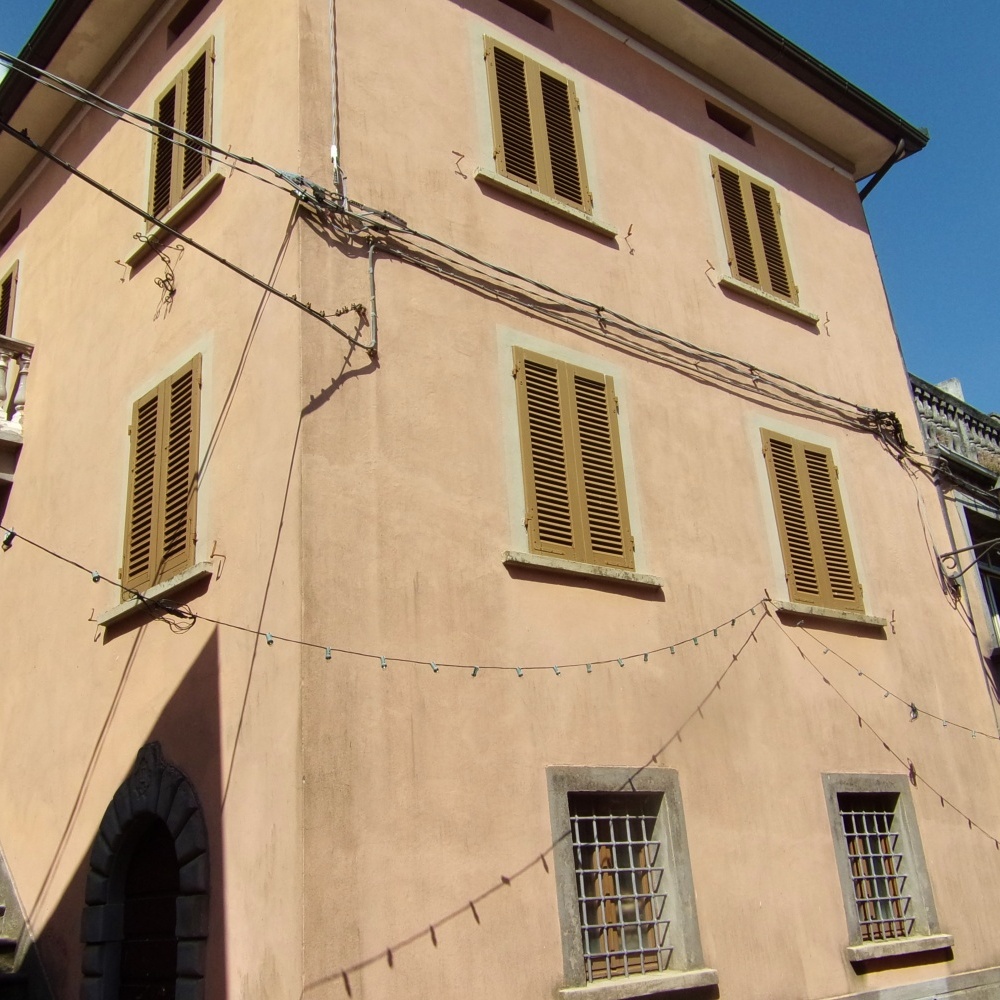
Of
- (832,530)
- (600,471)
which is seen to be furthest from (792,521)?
(600,471)

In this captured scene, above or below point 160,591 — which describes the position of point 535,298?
above

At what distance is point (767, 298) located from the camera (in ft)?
40.1

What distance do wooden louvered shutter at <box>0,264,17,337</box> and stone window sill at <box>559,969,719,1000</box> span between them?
9675 mm

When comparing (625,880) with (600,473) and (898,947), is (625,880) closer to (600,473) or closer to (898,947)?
(898,947)

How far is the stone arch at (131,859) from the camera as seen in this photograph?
288 inches

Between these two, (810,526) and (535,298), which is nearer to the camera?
(535,298)

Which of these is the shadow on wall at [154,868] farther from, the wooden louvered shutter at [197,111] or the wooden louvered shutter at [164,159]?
the wooden louvered shutter at [164,159]

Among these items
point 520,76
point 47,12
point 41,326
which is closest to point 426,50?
point 520,76

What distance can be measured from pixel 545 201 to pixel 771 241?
367cm

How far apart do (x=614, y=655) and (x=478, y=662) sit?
1358mm

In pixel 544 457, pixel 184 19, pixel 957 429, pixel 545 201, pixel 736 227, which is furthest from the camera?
pixel 957 429

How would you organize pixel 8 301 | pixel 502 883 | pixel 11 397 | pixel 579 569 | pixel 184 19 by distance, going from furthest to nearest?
pixel 8 301 < pixel 11 397 < pixel 184 19 < pixel 579 569 < pixel 502 883

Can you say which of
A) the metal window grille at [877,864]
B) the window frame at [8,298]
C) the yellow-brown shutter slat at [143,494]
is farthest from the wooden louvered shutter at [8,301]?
the metal window grille at [877,864]

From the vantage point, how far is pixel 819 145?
14398 millimetres
